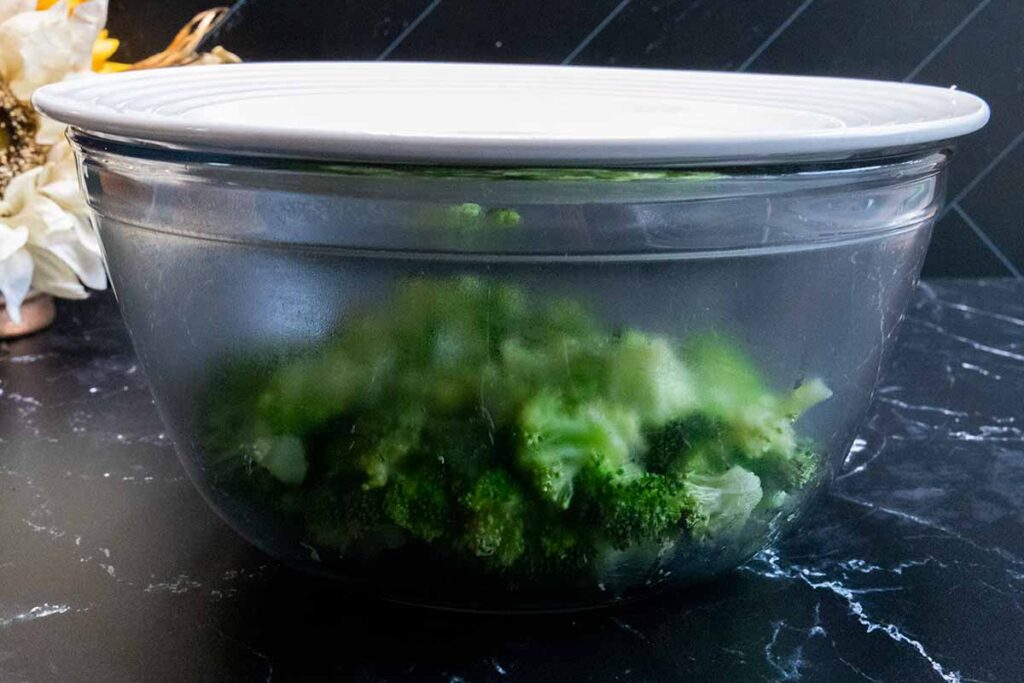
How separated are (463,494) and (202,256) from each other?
0.17 m

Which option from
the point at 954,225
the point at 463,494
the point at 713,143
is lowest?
the point at 954,225

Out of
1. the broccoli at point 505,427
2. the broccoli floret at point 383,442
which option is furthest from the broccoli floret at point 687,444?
the broccoli floret at point 383,442

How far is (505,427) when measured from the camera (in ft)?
1.56

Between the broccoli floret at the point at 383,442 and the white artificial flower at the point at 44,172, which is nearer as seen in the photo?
the broccoli floret at the point at 383,442

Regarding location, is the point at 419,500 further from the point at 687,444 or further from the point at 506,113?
the point at 506,113

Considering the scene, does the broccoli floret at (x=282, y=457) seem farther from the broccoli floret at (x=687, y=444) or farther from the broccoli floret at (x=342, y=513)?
the broccoli floret at (x=687, y=444)

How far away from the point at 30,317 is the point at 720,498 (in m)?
0.86

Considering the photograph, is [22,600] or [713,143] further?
[22,600]

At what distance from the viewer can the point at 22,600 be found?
0.61 meters

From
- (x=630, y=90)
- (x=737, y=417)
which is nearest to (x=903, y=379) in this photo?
(x=630, y=90)

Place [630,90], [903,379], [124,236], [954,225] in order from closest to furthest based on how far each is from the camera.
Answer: [124,236] → [630,90] → [903,379] → [954,225]

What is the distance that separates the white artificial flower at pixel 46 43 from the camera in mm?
946

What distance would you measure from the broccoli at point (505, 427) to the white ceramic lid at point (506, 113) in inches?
2.4

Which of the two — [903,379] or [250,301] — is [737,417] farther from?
[903,379]
